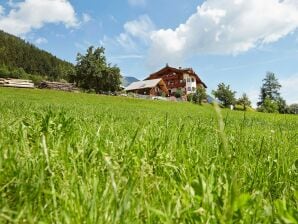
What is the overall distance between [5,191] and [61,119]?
2174 mm

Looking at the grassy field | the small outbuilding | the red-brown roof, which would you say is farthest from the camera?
the red-brown roof

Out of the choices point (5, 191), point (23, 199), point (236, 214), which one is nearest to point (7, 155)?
point (5, 191)

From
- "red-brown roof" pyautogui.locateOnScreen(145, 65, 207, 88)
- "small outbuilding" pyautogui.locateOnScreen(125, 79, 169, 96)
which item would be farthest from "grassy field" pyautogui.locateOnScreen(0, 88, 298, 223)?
"red-brown roof" pyautogui.locateOnScreen(145, 65, 207, 88)

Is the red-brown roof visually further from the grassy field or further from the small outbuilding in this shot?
the grassy field

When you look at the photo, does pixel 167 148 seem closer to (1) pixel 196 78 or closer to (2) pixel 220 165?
(2) pixel 220 165

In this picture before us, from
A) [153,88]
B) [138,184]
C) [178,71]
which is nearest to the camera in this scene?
[138,184]

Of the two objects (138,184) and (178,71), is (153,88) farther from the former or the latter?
(138,184)

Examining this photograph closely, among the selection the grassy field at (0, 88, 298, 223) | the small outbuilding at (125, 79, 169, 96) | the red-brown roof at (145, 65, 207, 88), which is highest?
the red-brown roof at (145, 65, 207, 88)

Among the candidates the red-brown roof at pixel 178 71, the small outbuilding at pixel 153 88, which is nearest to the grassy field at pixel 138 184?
the small outbuilding at pixel 153 88

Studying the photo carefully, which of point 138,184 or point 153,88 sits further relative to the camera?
point 153,88

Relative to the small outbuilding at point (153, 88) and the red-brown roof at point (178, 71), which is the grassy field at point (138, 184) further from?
the red-brown roof at point (178, 71)

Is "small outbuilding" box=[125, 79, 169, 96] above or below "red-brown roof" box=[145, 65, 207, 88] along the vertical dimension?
below

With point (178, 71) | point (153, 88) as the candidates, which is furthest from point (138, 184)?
point (178, 71)

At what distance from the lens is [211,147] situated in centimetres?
397
